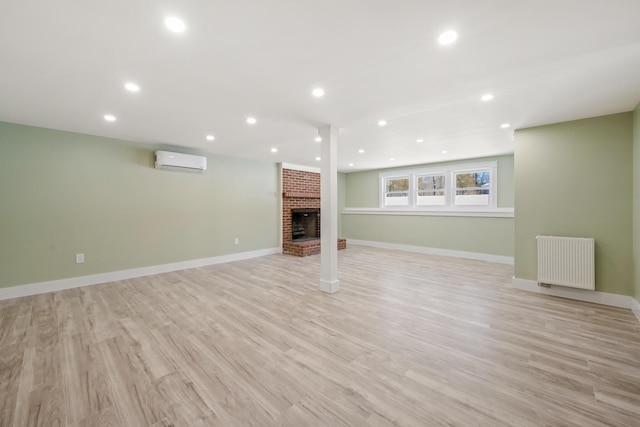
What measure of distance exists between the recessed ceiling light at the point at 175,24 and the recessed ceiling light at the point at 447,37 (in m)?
1.63

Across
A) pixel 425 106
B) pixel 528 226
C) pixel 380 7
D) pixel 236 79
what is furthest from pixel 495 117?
pixel 236 79

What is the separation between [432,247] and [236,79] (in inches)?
223

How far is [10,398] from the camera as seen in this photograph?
152 cm

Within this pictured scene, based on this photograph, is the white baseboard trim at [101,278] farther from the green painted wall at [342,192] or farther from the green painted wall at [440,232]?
the green painted wall at [440,232]

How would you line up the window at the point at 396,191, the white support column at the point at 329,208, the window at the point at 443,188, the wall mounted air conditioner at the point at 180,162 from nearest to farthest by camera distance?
1. the white support column at the point at 329,208
2. the wall mounted air conditioner at the point at 180,162
3. the window at the point at 443,188
4. the window at the point at 396,191

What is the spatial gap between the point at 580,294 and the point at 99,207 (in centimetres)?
687

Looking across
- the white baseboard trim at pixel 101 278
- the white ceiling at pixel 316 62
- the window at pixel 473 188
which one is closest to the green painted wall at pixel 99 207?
the white baseboard trim at pixel 101 278

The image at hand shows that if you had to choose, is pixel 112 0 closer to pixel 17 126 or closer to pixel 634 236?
pixel 17 126

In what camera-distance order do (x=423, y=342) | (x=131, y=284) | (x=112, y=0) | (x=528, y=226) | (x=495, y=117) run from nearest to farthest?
(x=112, y=0)
(x=423, y=342)
(x=495, y=117)
(x=528, y=226)
(x=131, y=284)

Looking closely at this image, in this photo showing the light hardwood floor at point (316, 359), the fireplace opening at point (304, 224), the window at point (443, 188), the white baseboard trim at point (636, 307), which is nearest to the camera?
the light hardwood floor at point (316, 359)

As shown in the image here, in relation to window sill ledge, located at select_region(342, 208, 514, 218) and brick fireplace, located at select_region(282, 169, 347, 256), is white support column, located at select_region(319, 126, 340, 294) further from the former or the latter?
window sill ledge, located at select_region(342, 208, 514, 218)

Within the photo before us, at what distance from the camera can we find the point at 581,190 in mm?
3133

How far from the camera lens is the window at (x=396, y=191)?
686 centimetres

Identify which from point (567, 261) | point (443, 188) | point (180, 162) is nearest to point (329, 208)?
point (180, 162)
